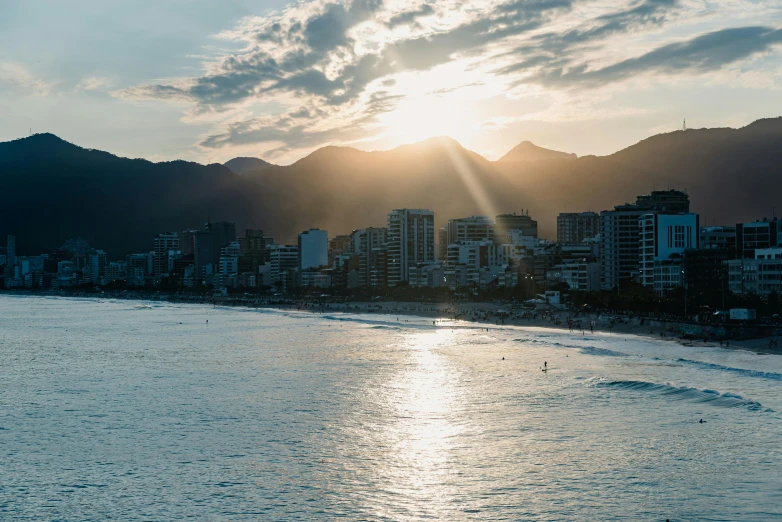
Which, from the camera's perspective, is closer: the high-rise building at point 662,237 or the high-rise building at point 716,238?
the high-rise building at point 662,237

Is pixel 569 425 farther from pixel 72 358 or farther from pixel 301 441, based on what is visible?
pixel 72 358

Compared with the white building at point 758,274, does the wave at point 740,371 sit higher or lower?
lower

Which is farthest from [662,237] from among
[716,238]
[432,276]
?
[432,276]

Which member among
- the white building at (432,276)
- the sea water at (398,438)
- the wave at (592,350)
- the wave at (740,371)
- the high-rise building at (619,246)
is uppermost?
the high-rise building at (619,246)

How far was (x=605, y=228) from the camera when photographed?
15375 cm

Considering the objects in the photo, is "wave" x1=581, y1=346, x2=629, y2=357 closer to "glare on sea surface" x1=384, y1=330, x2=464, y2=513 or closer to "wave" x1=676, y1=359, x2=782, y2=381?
"wave" x1=676, y1=359, x2=782, y2=381

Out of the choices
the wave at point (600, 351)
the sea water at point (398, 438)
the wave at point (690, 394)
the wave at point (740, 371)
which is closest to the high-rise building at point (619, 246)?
the wave at point (600, 351)

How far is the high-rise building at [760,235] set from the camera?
122562 millimetres

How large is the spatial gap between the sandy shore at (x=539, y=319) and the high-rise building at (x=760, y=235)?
4247cm

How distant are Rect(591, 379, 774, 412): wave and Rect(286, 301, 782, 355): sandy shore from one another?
2170cm

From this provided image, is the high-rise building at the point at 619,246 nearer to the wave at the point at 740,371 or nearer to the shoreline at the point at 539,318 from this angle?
the shoreline at the point at 539,318

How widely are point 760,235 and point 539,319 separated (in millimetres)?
51192

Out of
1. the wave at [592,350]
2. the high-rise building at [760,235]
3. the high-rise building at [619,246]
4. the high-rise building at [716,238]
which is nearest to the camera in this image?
the wave at [592,350]

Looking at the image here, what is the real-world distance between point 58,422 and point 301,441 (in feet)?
42.6
